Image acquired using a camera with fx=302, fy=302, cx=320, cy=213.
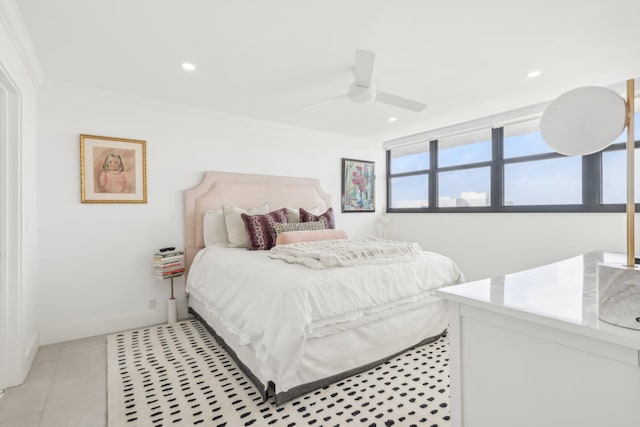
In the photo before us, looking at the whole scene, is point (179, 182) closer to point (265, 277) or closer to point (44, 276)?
point (44, 276)

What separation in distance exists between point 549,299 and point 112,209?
11.5 feet

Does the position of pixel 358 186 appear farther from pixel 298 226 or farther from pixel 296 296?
pixel 296 296

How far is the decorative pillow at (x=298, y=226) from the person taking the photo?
10.5 feet

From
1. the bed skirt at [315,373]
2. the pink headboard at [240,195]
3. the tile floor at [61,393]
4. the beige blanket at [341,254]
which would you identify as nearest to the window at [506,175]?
the pink headboard at [240,195]

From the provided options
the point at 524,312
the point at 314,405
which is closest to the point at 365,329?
the point at 314,405

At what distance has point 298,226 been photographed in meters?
3.32

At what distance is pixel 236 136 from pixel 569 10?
3239 millimetres

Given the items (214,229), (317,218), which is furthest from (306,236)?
(214,229)

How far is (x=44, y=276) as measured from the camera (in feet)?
8.96

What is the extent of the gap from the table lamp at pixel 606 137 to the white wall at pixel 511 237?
2.84 m

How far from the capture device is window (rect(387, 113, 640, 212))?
9.96 ft

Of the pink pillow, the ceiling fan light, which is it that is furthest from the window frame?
the ceiling fan light

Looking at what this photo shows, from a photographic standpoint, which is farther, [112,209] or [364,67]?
[112,209]

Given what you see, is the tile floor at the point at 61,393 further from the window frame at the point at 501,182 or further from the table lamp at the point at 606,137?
the window frame at the point at 501,182
